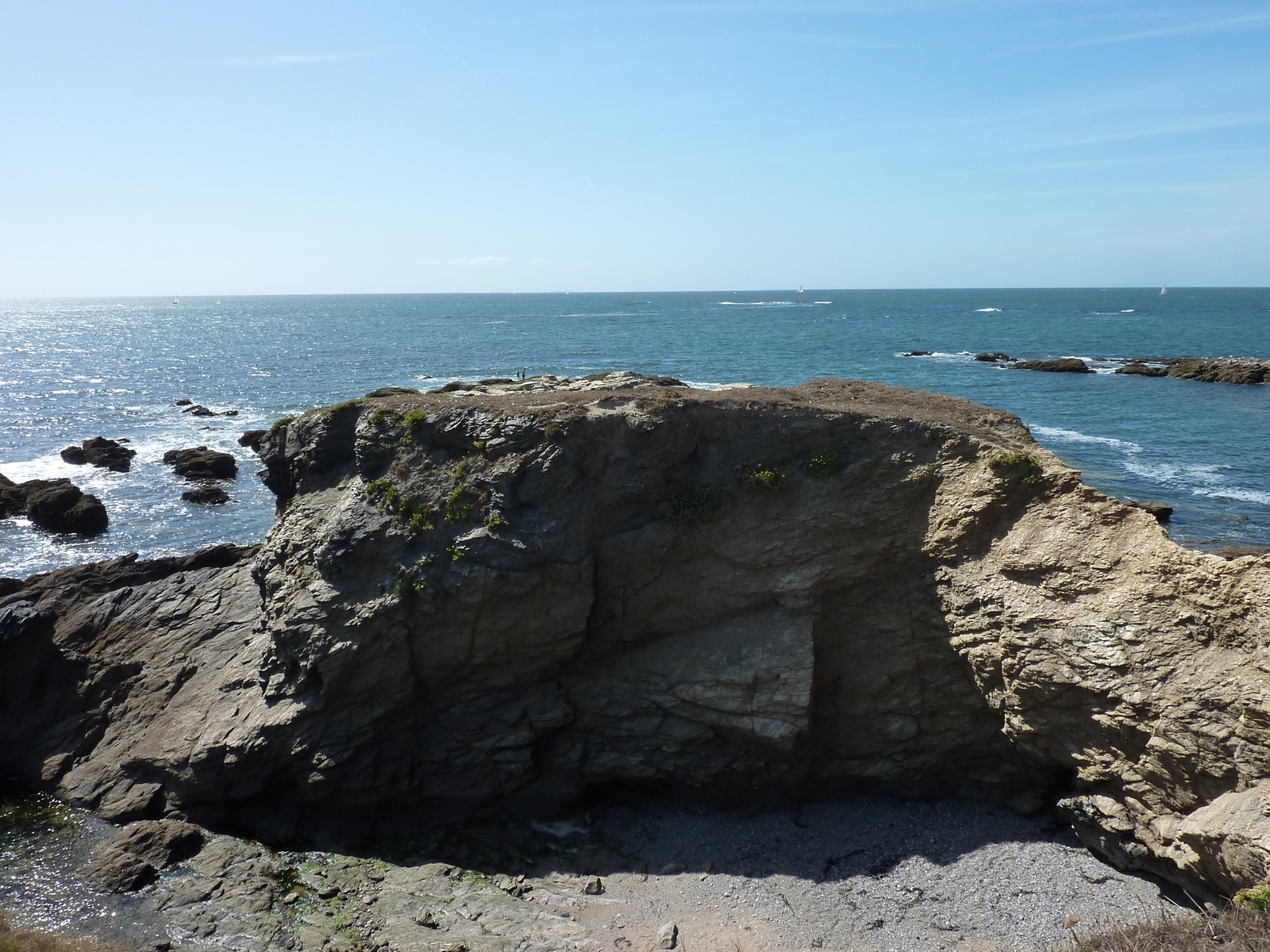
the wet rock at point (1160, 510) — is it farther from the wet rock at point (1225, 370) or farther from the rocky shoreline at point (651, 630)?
the wet rock at point (1225, 370)

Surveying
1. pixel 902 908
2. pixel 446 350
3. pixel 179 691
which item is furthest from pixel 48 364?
pixel 902 908

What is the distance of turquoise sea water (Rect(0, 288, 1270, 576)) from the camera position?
4572cm

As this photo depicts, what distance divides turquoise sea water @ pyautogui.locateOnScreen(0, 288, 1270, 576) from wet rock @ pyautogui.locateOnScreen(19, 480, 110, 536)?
747mm

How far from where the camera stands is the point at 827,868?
19547mm

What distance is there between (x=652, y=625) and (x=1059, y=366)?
8427 centimetres

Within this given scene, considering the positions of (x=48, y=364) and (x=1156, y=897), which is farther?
(x=48, y=364)

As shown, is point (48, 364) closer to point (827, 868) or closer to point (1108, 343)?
point (827, 868)

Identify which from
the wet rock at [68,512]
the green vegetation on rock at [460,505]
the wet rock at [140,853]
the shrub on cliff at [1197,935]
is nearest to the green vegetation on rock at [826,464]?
the green vegetation on rock at [460,505]

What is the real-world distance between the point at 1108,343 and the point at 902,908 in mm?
124150

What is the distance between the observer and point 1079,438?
58344 mm

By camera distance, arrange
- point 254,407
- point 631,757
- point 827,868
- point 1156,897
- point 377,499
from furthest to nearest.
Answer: point 254,407, point 377,499, point 631,757, point 827,868, point 1156,897

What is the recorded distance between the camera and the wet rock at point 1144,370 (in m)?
86.6

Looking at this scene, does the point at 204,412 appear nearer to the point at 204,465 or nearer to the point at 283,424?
the point at 204,465

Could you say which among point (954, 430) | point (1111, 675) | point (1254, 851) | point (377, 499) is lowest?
point (1254, 851)
